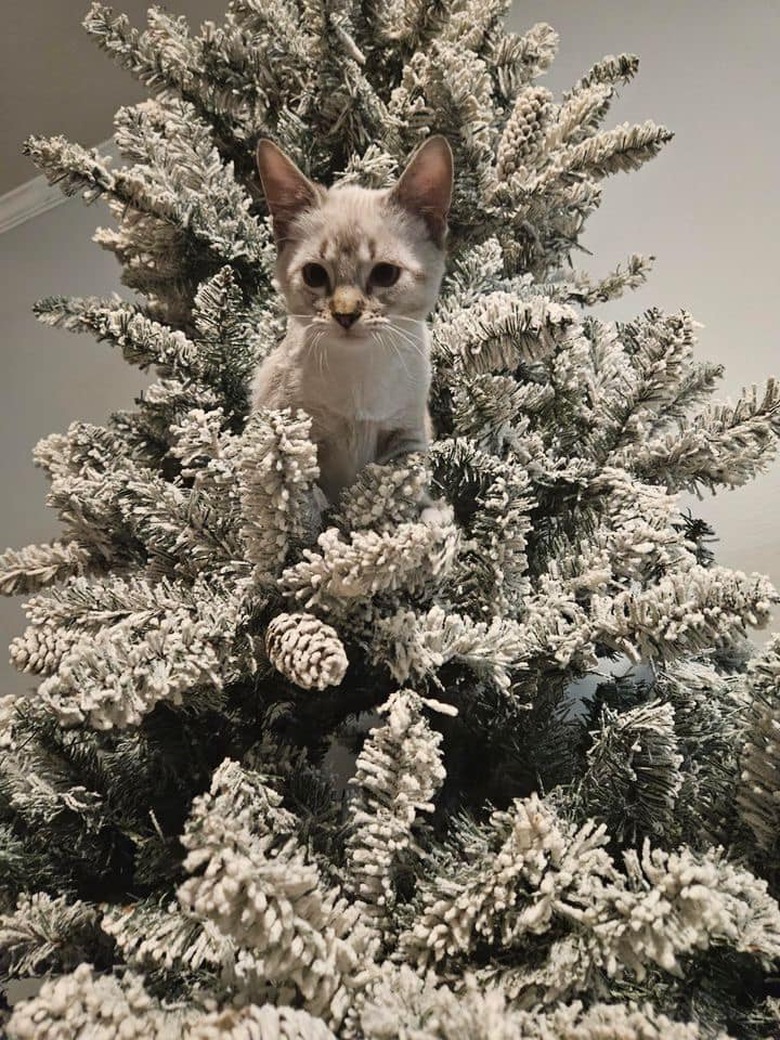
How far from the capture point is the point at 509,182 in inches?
26.3

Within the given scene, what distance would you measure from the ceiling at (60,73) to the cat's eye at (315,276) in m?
0.99

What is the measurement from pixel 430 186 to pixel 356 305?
15 cm

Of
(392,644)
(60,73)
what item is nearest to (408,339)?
(392,644)

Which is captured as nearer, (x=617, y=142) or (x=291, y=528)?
(x=291, y=528)

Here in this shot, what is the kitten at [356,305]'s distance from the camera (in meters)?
0.61

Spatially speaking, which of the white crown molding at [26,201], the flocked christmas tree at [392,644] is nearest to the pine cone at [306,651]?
the flocked christmas tree at [392,644]

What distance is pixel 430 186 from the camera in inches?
25.7

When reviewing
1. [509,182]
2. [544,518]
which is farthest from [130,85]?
[544,518]

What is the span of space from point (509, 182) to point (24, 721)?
0.64 metres

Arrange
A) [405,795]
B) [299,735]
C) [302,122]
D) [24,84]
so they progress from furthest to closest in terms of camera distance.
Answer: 1. [24,84]
2. [302,122]
3. [299,735]
4. [405,795]

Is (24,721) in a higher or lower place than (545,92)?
lower

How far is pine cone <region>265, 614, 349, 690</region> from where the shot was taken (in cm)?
41

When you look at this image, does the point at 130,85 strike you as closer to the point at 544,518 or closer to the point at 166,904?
the point at 544,518

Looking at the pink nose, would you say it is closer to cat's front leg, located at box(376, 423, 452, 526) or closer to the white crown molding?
cat's front leg, located at box(376, 423, 452, 526)
